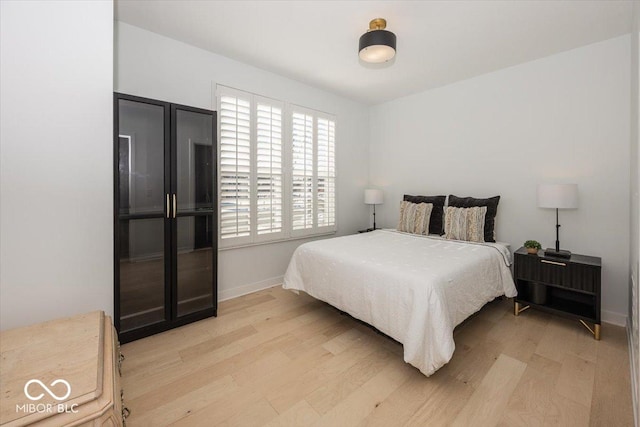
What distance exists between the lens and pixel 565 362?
1.98 meters

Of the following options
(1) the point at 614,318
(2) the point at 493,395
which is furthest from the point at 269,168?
(1) the point at 614,318

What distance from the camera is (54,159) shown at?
1.38 meters

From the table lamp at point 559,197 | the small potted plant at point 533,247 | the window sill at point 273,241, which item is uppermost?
the table lamp at point 559,197

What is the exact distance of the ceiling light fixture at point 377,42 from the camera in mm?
2264

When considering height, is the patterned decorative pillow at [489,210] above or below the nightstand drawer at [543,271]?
above

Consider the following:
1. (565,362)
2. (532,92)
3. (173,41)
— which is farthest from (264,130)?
(565,362)

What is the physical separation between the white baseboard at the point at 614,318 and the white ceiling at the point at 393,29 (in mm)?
2667

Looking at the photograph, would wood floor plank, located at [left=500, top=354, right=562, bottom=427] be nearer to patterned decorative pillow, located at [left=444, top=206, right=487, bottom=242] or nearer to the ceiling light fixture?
patterned decorative pillow, located at [left=444, top=206, right=487, bottom=242]

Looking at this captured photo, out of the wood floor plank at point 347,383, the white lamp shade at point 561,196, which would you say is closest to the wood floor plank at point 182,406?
the wood floor plank at point 347,383

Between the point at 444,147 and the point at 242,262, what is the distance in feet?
10.5

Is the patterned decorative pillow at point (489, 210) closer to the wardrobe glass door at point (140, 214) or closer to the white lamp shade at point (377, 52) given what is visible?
the white lamp shade at point (377, 52)

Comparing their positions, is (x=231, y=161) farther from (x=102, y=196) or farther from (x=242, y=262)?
(x=102, y=196)

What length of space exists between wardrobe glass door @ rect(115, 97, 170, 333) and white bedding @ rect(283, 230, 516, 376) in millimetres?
1268

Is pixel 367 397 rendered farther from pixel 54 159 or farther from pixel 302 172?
pixel 302 172
